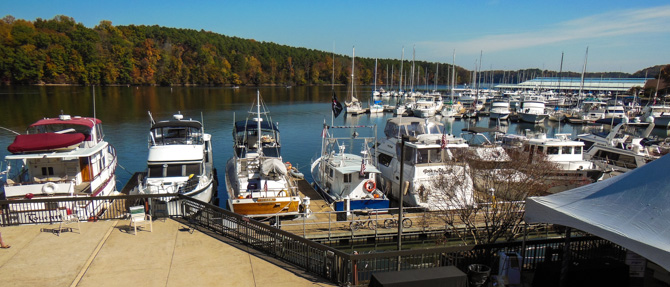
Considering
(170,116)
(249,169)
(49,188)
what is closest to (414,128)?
(249,169)

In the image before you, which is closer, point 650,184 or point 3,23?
point 650,184

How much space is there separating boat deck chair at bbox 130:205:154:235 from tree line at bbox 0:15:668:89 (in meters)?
95.9

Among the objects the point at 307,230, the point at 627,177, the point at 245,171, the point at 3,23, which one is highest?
the point at 3,23

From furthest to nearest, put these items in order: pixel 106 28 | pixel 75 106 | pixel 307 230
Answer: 1. pixel 106 28
2. pixel 75 106
3. pixel 307 230

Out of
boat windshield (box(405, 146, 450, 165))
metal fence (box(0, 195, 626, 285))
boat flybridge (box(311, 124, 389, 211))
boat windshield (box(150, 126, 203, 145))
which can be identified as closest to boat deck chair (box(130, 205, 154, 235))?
metal fence (box(0, 195, 626, 285))

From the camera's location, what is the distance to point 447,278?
7.89m

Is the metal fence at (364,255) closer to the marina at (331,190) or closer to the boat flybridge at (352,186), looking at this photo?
the marina at (331,190)

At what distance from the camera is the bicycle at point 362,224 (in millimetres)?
18433

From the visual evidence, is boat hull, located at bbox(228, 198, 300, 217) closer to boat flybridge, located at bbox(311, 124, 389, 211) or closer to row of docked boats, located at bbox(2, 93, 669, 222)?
row of docked boats, located at bbox(2, 93, 669, 222)

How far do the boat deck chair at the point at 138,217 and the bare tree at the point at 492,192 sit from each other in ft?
34.7

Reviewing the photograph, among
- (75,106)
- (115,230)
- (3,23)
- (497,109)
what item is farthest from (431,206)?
(3,23)

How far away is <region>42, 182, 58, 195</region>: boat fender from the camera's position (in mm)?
17878

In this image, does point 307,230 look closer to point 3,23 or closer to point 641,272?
point 641,272

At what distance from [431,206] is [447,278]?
495 inches
